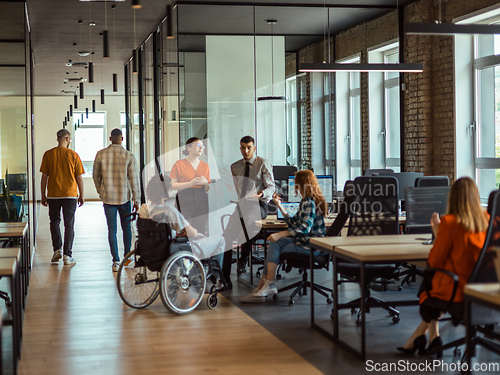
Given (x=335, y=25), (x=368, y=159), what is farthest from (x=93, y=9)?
(x=368, y=159)

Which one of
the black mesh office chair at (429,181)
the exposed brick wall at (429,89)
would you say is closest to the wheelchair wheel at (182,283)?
the black mesh office chair at (429,181)

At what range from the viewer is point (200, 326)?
4.49 metres

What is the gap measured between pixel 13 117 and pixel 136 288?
3.26 metres

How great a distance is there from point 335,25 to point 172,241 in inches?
248

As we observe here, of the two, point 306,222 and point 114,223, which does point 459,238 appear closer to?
point 306,222

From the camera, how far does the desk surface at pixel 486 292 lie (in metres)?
2.30

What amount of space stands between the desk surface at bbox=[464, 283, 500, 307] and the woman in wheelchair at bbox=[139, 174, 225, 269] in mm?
2803

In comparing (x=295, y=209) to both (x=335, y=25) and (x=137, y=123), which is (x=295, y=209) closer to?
(x=335, y=25)

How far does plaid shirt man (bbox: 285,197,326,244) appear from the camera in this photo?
15.8 ft

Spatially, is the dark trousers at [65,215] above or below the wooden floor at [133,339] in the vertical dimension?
above

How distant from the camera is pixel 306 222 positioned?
482cm

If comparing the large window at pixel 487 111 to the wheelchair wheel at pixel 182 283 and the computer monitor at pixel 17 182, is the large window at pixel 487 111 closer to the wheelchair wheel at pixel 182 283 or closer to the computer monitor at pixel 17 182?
the wheelchair wheel at pixel 182 283

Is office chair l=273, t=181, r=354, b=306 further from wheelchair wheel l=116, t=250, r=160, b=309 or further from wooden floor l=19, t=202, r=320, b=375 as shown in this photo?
wheelchair wheel l=116, t=250, r=160, b=309

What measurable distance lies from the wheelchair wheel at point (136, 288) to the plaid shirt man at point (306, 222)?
1.29 meters
